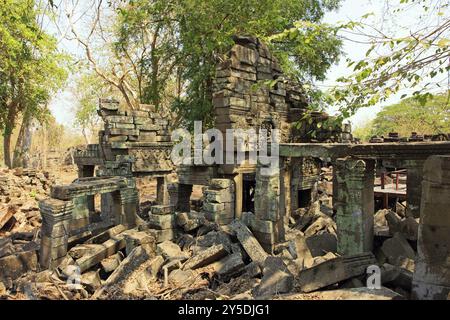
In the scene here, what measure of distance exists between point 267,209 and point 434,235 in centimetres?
329

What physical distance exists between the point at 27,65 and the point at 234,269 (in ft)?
54.6

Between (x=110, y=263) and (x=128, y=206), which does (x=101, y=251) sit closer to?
(x=110, y=263)

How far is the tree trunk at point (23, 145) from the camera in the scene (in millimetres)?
20406

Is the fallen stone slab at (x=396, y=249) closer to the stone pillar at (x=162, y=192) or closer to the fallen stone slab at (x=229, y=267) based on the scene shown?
the fallen stone slab at (x=229, y=267)

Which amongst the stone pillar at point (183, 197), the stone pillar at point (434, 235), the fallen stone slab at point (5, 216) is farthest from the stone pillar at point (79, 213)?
the stone pillar at point (434, 235)

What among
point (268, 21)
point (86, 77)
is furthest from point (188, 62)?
point (86, 77)

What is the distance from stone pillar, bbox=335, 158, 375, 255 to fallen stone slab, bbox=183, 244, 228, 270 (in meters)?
2.03

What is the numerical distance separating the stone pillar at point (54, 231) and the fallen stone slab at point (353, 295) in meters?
3.98

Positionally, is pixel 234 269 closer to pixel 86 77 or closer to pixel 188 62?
pixel 188 62

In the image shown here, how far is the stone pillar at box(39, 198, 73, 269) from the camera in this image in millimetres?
5723
